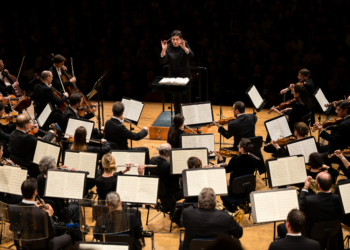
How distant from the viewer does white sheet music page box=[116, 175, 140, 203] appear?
15.8 ft

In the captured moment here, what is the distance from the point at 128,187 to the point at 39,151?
164 centimetres

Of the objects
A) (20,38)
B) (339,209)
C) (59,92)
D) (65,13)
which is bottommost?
(339,209)

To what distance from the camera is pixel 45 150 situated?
5.70m

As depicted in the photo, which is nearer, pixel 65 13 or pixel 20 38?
pixel 20 38

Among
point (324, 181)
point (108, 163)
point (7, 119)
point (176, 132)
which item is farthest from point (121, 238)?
point (7, 119)

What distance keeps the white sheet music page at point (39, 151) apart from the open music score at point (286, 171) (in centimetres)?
296

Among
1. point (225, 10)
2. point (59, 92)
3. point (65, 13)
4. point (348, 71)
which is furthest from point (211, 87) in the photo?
point (65, 13)

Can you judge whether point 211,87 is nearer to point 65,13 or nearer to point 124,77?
point 124,77

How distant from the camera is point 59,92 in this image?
25.5 ft

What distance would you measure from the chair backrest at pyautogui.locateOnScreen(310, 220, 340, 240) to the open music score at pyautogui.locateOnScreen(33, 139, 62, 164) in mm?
3302

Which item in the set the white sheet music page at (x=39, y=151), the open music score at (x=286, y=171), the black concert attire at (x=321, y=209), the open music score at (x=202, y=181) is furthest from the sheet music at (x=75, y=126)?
the black concert attire at (x=321, y=209)

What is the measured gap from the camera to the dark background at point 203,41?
991 centimetres

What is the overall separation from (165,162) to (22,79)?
7.11 meters

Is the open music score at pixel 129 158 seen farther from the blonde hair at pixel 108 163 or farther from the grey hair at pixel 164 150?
the blonde hair at pixel 108 163
